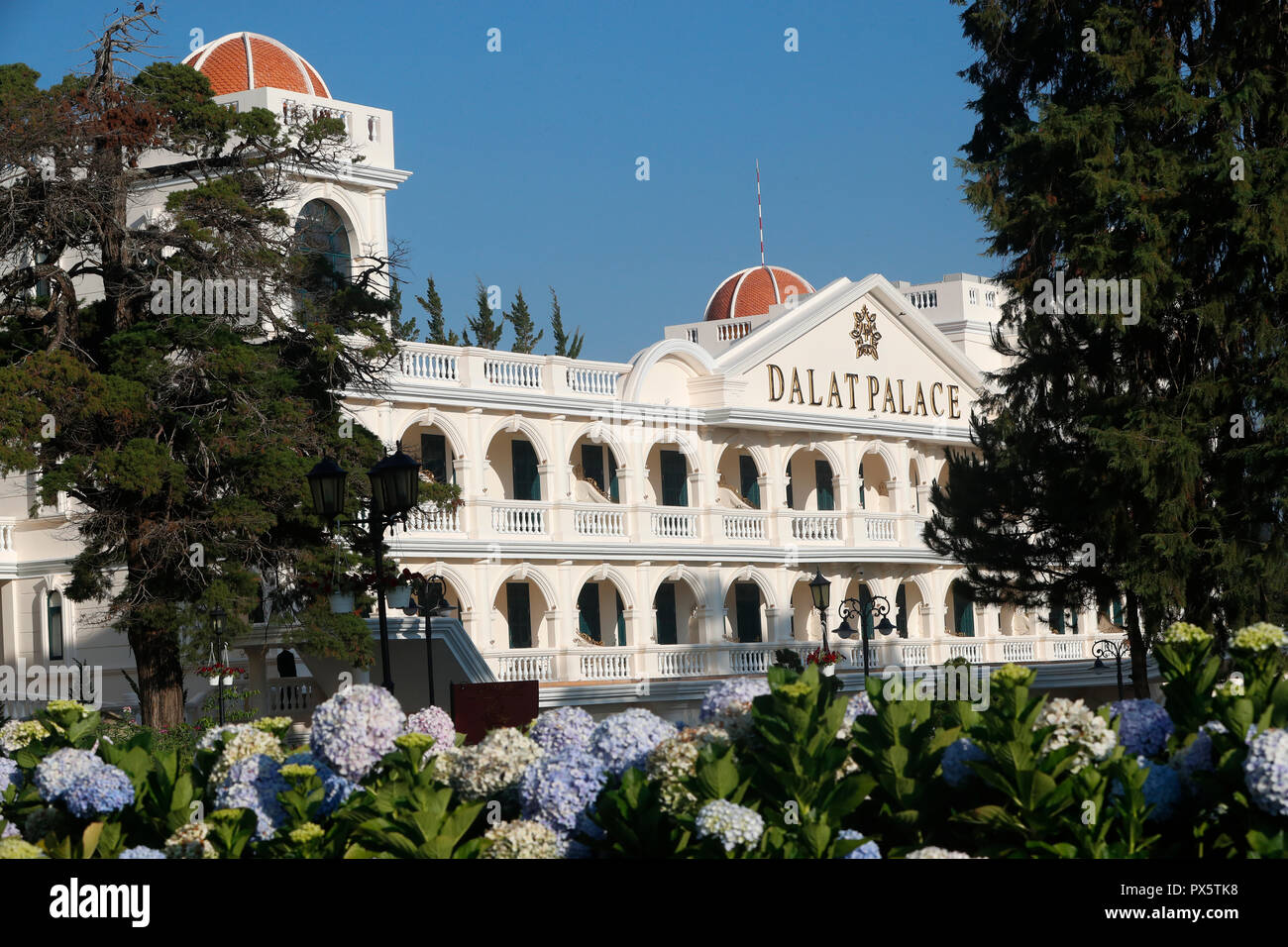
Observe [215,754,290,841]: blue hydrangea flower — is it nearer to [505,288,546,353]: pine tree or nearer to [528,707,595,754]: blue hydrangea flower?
[528,707,595,754]: blue hydrangea flower

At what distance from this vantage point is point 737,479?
126 ft

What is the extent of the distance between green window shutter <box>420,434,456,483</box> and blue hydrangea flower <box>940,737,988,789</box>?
91.4 ft

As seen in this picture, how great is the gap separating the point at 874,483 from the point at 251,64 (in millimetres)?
18615

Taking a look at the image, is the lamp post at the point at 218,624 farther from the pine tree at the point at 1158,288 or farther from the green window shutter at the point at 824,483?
the green window shutter at the point at 824,483

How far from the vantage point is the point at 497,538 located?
103 ft

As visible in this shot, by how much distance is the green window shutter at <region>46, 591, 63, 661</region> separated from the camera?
30109mm

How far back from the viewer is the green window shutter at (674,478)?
1448 inches

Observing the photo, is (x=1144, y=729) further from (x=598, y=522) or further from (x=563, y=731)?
(x=598, y=522)

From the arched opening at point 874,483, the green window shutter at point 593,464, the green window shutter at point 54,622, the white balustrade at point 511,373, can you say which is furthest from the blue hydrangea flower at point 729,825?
the arched opening at point 874,483

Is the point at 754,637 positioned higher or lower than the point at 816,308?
lower

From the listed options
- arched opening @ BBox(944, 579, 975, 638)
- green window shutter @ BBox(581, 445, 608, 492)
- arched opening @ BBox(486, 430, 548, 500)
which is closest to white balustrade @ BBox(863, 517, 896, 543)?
arched opening @ BBox(944, 579, 975, 638)
